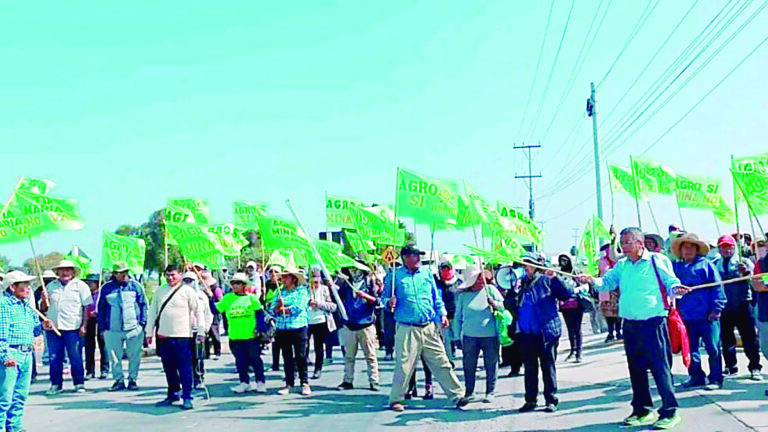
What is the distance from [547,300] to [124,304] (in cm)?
671

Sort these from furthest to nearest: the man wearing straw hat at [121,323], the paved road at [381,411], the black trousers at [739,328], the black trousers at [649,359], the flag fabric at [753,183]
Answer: the man wearing straw hat at [121,323]
the black trousers at [739,328]
the flag fabric at [753,183]
the paved road at [381,411]
the black trousers at [649,359]

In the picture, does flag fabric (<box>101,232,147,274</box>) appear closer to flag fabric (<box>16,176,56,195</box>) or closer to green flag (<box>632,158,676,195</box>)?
flag fabric (<box>16,176,56,195</box>)

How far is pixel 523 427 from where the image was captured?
811cm

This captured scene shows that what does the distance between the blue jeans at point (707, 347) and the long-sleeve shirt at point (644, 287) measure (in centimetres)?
209

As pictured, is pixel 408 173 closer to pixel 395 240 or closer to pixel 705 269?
pixel 395 240

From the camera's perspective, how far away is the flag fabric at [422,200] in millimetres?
10789

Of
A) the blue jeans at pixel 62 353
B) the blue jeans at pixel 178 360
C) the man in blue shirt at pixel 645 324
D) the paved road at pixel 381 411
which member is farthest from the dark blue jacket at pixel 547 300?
the blue jeans at pixel 62 353

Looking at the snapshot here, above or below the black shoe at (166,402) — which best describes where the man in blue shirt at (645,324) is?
above

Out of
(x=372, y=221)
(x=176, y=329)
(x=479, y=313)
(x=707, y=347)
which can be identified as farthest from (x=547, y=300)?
(x=372, y=221)

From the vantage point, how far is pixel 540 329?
8.83 m

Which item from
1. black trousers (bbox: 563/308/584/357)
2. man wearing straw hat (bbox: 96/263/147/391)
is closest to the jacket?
man wearing straw hat (bbox: 96/263/147/391)

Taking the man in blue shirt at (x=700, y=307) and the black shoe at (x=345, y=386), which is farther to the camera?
the black shoe at (x=345, y=386)

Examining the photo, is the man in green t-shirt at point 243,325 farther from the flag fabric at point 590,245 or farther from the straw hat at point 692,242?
the straw hat at point 692,242

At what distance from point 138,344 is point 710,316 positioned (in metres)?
8.21
